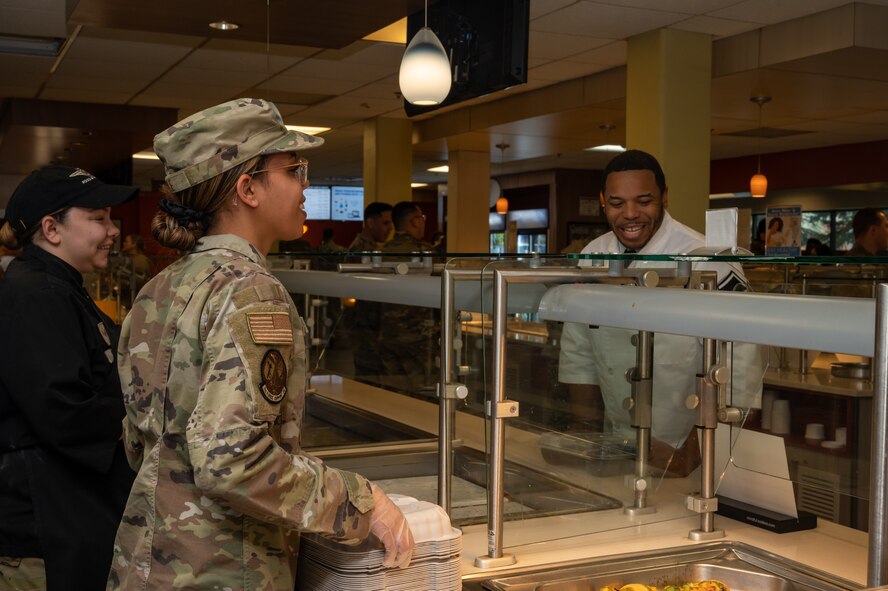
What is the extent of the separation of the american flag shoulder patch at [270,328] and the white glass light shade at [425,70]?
272 cm

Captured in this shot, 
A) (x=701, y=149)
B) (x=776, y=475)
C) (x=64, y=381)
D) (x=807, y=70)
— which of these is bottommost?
(x=776, y=475)

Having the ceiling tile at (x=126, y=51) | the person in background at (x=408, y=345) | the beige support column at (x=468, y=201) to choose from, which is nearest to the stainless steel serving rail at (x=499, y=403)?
the person in background at (x=408, y=345)

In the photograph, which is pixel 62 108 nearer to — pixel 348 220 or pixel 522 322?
pixel 522 322

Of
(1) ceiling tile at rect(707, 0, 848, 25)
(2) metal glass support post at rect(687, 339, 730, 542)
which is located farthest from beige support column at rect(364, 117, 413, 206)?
(2) metal glass support post at rect(687, 339, 730, 542)

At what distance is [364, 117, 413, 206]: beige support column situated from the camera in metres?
10.3

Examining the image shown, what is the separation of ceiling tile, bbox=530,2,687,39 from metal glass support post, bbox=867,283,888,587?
4.65 meters

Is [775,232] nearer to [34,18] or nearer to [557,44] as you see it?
[557,44]

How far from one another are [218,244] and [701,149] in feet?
17.9

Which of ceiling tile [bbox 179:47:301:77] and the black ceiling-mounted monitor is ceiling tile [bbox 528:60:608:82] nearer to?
ceiling tile [bbox 179:47:301:77]

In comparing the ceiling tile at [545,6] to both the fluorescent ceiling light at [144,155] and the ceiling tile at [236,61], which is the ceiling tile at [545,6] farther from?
the fluorescent ceiling light at [144,155]

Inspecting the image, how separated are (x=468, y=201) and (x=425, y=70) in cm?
808

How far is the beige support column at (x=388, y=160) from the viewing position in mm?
10266

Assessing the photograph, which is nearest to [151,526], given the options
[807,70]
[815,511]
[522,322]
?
[522,322]

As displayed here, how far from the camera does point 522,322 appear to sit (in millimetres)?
1849
